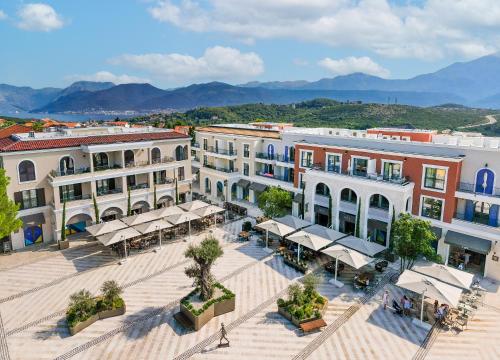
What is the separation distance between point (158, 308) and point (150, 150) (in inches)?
895

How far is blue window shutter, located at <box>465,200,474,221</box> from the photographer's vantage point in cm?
2917

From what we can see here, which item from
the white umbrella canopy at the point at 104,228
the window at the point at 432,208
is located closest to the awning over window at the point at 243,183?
the white umbrella canopy at the point at 104,228

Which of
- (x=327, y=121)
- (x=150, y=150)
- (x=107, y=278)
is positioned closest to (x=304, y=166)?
(x=150, y=150)

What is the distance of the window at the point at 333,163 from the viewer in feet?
121

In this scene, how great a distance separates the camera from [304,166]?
40406mm

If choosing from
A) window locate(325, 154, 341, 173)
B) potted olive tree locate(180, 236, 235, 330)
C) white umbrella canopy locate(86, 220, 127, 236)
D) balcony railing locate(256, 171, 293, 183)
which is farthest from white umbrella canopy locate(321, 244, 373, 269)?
white umbrella canopy locate(86, 220, 127, 236)

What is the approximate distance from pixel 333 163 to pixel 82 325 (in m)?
28.1

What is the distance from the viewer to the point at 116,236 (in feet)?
98.3

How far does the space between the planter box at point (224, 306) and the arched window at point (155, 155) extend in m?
24.3

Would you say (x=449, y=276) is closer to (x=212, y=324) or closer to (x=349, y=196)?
(x=349, y=196)

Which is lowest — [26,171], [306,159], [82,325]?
[82,325]

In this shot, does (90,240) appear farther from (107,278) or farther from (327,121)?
(327,121)

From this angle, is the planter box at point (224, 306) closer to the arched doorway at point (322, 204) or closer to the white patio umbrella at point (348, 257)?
the white patio umbrella at point (348, 257)

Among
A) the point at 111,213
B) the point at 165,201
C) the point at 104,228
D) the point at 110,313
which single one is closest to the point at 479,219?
the point at 110,313
